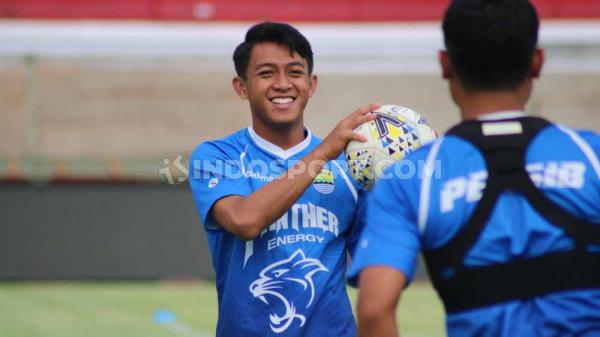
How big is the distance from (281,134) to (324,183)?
32 cm

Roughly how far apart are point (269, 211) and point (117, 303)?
30.6 ft

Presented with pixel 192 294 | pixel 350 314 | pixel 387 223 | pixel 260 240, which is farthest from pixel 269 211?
pixel 192 294

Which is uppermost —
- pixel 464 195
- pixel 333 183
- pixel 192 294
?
pixel 464 195

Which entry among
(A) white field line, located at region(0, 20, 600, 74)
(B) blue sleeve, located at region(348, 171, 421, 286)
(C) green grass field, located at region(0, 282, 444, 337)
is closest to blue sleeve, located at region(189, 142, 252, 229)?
(B) blue sleeve, located at region(348, 171, 421, 286)

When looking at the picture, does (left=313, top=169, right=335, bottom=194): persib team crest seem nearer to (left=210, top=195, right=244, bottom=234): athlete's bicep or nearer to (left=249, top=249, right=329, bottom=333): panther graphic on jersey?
(left=249, top=249, right=329, bottom=333): panther graphic on jersey

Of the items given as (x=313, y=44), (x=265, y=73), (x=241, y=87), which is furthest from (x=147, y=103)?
(x=265, y=73)

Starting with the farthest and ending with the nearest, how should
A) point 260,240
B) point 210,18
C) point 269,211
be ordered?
1. point 210,18
2. point 260,240
3. point 269,211

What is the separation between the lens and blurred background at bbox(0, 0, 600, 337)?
1548 centimetres

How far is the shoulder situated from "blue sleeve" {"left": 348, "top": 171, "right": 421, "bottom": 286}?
1865 mm

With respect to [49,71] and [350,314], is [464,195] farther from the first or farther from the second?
[49,71]

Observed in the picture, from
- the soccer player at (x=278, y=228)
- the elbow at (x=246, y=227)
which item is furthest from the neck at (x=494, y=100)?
the soccer player at (x=278, y=228)

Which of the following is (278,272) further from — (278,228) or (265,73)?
(265,73)

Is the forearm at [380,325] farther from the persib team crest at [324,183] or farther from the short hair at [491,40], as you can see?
the persib team crest at [324,183]

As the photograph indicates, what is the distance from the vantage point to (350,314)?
4871mm
